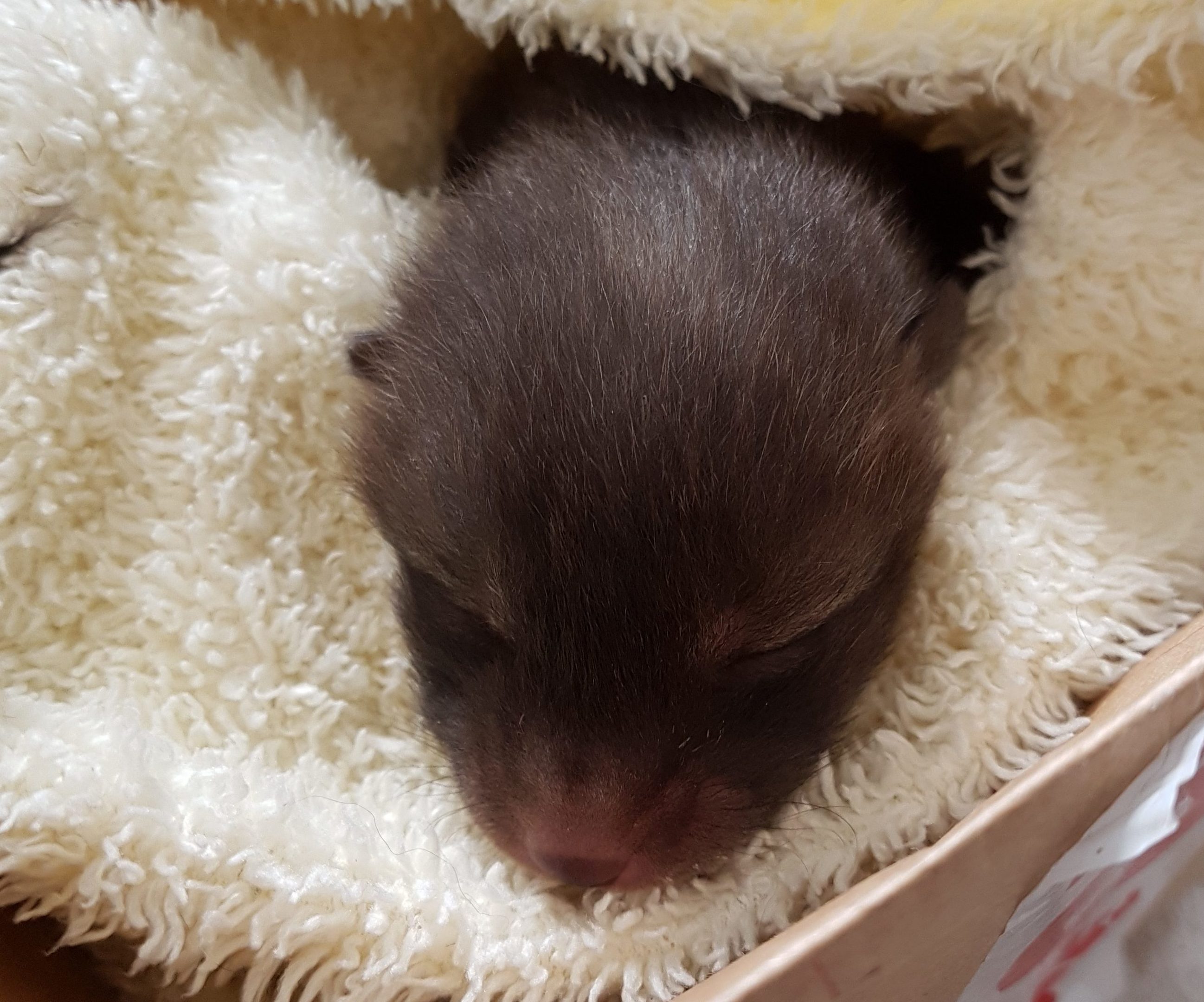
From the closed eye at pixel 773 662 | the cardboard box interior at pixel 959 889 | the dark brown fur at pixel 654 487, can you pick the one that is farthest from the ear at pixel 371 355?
the cardboard box interior at pixel 959 889

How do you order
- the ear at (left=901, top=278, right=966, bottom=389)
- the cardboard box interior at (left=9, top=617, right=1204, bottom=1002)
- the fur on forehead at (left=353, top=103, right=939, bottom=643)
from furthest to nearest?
the ear at (left=901, top=278, right=966, bottom=389)
the fur on forehead at (left=353, top=103, right=939, bottom=643)
the cardboard box interior at (left=9, top=617, right=1204, bottom=1002)

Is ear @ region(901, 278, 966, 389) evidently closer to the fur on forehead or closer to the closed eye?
the fur on forehead

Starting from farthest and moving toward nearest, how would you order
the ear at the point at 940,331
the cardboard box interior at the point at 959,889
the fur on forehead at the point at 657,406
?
the ear at the point at 940,331
the fur on forehead at the point at 657,406
the cardboard box interior at the point at 959,889

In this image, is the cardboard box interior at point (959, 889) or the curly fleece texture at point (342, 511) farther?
the curly fleece texture at point (342, 511)

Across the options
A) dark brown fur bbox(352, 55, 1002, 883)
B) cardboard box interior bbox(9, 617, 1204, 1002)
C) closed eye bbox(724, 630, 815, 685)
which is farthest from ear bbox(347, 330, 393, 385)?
cardboard box interior bbox(9, 617, 1204, 1002)

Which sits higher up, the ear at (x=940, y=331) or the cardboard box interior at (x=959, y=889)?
the ear at (x=940, y=331)

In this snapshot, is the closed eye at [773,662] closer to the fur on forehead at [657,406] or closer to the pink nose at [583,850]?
the fur on forehead at [657,406]

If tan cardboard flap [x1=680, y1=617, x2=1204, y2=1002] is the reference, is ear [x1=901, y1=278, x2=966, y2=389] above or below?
above
